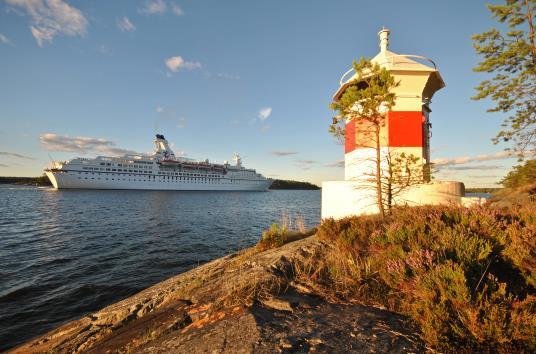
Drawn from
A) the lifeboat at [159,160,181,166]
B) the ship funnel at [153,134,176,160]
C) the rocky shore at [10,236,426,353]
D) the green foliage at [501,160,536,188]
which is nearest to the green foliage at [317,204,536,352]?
the rocky shore at [10,236,426,353]

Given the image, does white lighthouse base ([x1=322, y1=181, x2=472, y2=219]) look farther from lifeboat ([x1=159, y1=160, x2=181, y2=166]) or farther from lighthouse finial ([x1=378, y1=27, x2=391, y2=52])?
lifeboat ([x1=159, y1=160, x2=181, y2=166])

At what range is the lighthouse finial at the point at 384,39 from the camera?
30.6 ft

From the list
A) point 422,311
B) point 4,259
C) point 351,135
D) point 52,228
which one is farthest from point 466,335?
point 52,228

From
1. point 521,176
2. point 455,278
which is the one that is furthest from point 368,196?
point 521,176

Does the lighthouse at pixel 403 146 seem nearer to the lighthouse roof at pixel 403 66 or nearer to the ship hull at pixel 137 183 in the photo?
the lighthouse roof at pixel 403 66

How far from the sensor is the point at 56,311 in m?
6.14

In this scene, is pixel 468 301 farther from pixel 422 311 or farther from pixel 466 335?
A: pixel 422 311

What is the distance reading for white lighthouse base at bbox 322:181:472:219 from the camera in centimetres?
730

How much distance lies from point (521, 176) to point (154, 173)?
7542cm

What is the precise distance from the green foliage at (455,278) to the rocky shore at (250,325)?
256 mm

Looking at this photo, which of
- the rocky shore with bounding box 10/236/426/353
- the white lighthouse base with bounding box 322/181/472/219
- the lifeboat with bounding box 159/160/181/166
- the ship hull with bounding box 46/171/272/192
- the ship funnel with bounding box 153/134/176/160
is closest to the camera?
the rocky shore with bounding box 10/236/426/353

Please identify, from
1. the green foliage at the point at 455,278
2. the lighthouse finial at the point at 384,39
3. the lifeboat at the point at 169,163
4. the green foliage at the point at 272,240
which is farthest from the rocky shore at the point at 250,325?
the lifeboat at the point at 169,163

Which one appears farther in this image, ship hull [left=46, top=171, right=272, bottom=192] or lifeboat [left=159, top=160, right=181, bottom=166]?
lifeboat [left=159, top=160, right=181, bottom=166]

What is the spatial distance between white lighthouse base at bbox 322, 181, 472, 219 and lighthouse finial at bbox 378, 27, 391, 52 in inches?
221
